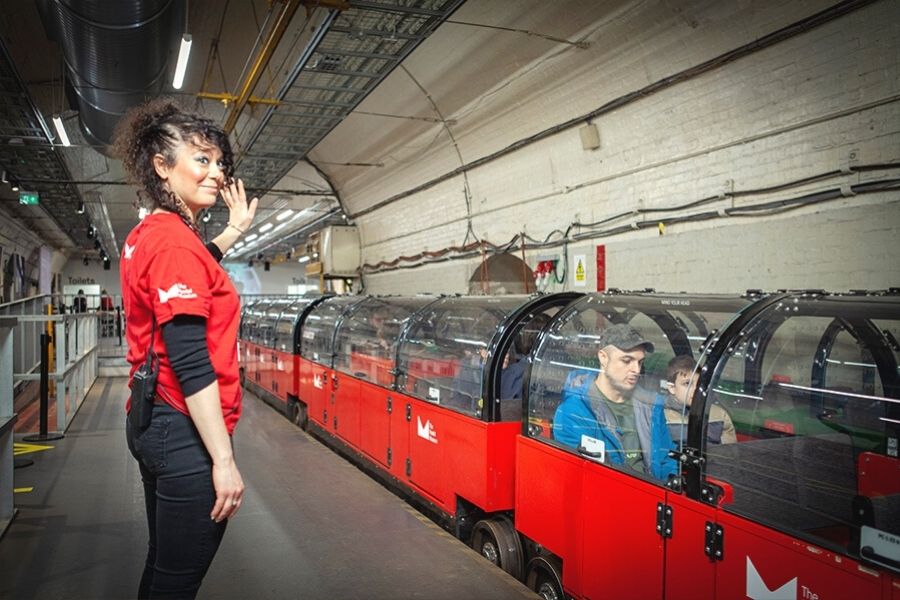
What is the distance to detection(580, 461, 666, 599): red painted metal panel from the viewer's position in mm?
2826

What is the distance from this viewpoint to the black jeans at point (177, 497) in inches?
66.4

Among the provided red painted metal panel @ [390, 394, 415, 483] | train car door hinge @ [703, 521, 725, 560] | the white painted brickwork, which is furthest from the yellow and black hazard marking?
train car door hinge @ [703, 521, 725, 560]

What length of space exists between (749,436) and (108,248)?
105ft

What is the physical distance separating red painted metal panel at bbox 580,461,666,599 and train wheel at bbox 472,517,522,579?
0.74 m

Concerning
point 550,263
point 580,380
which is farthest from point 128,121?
point 550,263

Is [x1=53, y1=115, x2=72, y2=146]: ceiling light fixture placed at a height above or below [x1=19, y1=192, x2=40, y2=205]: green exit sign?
above

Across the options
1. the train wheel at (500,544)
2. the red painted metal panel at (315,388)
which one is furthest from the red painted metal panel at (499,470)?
the red painted metal panel at (315,388)

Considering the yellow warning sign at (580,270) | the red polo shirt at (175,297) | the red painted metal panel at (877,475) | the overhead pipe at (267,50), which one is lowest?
the red painted metal panel at (877,475)

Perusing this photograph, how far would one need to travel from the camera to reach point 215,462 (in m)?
1.68

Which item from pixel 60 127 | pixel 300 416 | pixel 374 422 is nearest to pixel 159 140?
pixel 374 422

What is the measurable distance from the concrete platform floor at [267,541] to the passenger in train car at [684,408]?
48.5 inches

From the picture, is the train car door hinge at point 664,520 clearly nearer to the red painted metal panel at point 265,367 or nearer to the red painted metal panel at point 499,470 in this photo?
the red painted metal panel at point 499,470

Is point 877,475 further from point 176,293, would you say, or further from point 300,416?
point 300,416

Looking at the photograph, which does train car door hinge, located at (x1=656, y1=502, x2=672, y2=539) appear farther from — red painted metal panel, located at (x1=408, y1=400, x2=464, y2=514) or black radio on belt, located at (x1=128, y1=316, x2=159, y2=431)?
black radio on belt, located at (x1=128, y1=316, x2=159, y2=431)
